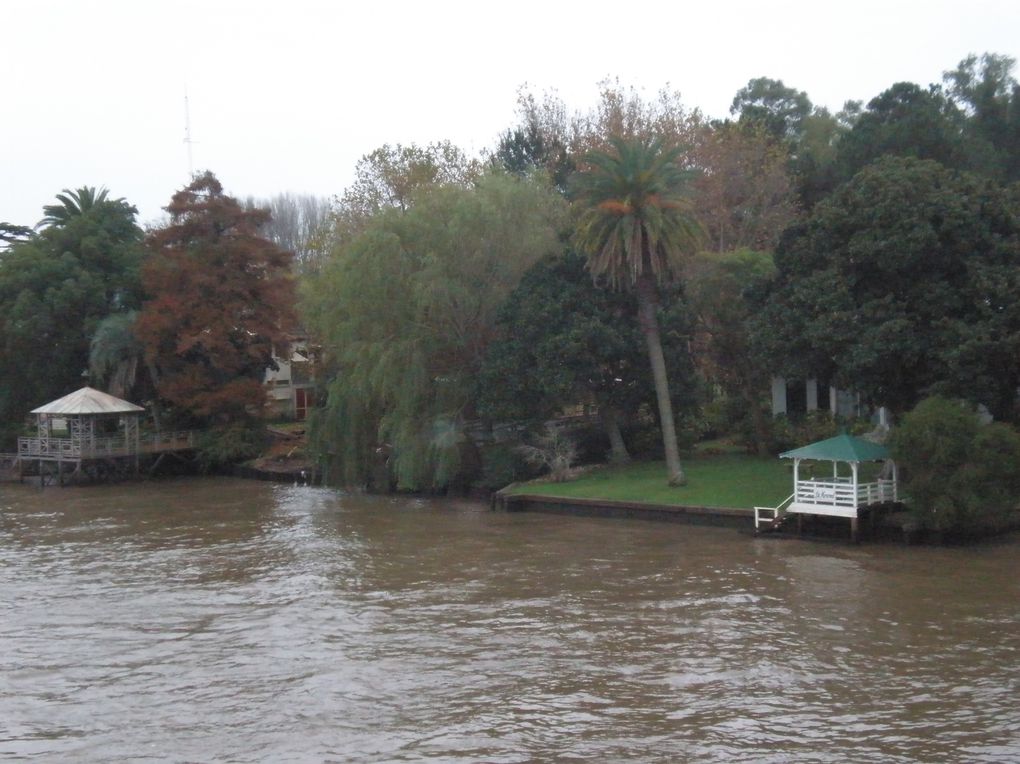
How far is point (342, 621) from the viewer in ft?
71.7

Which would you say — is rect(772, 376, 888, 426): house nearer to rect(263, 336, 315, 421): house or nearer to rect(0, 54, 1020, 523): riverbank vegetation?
rect(0, 54, 1020, 523): riverbank vegetation

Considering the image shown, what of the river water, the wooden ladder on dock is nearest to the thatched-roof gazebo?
the river water

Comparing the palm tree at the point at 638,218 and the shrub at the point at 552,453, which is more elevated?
the palm tree at the point at 638,218

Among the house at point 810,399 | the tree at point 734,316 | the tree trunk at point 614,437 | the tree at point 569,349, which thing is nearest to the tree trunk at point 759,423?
the tree at point 734,316

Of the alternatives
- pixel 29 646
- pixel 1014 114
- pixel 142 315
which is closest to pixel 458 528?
pixel 29 646

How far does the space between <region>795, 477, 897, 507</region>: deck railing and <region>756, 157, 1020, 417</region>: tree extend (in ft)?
9.70

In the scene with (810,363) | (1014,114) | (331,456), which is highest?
(1014,114)

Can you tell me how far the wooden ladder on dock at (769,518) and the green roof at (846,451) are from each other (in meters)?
1.41

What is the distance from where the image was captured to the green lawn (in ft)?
106

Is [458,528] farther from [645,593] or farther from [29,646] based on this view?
[29,646]

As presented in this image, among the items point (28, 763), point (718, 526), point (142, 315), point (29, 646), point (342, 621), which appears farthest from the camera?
point (142, 315)

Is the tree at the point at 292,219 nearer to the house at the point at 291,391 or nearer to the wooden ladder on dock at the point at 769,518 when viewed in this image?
the house at the point at 291,391

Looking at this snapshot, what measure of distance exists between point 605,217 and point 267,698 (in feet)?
69.4

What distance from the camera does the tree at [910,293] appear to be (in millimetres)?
28344
